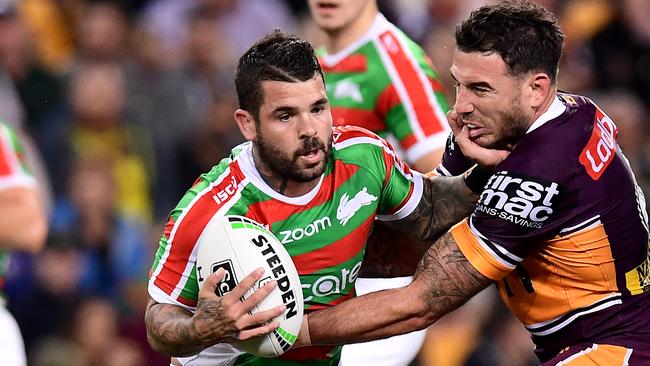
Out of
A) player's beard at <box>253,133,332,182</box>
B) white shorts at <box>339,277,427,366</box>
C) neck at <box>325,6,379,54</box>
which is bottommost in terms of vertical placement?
white shorts at <box>339,277,427,366</box>

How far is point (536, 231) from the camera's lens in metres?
4.56

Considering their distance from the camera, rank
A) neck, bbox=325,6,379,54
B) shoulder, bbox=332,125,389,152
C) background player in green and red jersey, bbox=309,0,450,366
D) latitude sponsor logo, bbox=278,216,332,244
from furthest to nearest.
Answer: neck, bbox=325,6,379,54 < background player in green and red jersey, bbox=309,0,450,366 < shoulder, bbox=332,125,389,152 < latitude sponsor logo, bbox=278,216,332,244

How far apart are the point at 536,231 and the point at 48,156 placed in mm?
5609

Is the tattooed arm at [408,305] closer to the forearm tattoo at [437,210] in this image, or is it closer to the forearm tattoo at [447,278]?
the forearm tattoo at [447,278]

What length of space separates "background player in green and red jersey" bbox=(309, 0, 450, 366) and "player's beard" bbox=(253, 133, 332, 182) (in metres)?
1.46

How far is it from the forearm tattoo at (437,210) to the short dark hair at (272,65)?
0.73 meters

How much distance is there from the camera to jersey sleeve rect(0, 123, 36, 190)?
5219mm

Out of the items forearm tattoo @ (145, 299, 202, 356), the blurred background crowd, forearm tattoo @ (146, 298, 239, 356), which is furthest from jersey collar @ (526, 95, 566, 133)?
the blurred background crowd

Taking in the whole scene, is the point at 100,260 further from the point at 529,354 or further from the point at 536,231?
the point at 536,231

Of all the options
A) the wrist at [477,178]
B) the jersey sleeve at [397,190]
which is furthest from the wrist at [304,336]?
the wrist at [477,178]

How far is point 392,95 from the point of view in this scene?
20.6ft

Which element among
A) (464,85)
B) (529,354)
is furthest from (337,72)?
(529,354)

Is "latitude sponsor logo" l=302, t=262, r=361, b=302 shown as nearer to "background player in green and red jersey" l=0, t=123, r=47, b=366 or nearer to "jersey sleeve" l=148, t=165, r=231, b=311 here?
"jersey sleeve" l=148, t=165, r=231, b=311

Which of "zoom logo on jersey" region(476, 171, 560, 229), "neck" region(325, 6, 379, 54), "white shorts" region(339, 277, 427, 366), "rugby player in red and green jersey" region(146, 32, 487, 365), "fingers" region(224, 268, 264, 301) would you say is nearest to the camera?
"fingers" region(224, 268, 264, 301)
